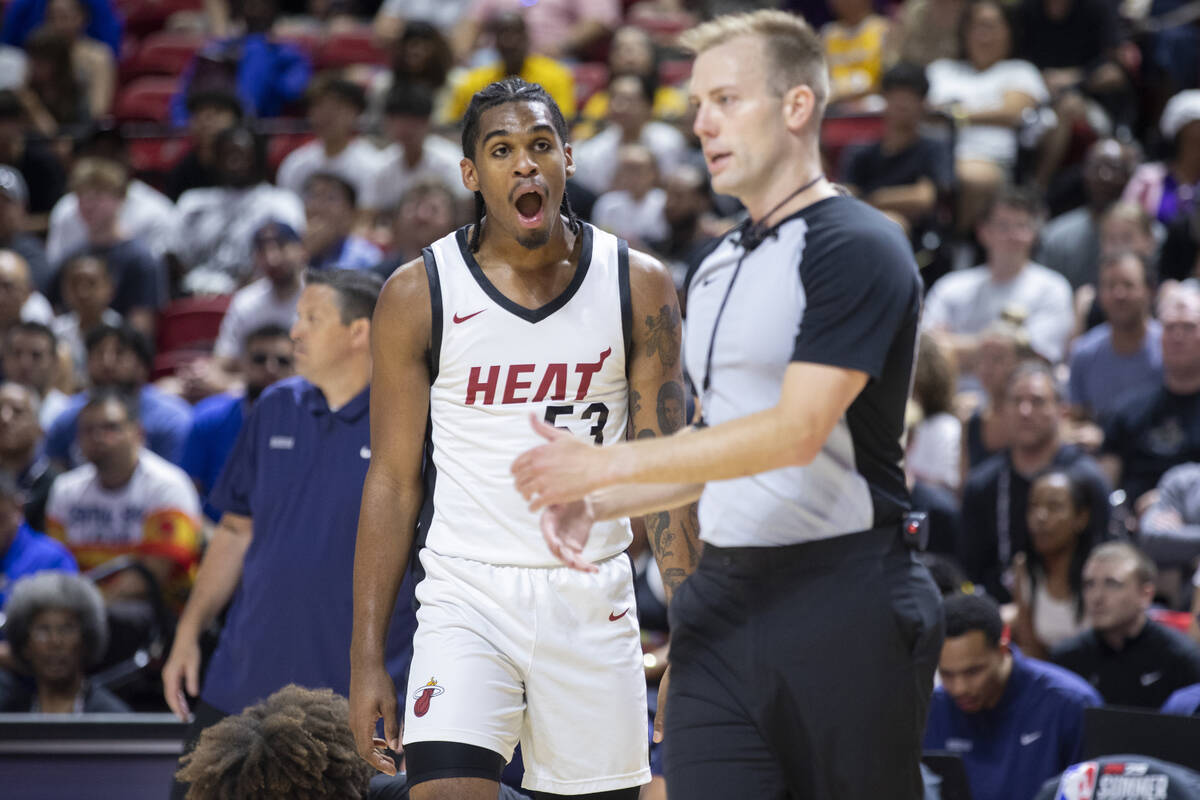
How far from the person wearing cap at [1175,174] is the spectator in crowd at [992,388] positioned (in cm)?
199

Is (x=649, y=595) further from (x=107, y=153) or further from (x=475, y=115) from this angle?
(x=107, y=153)

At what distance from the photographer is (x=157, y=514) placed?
7590 millimetres

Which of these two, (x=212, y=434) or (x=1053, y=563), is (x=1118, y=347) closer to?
(x=1053, y=563)

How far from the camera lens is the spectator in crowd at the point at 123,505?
755 cm

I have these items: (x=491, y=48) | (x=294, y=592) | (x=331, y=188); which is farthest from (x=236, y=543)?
(x=491, y=48)

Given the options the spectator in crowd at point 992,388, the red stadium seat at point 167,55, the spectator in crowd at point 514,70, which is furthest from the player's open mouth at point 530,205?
the red stadium seat at point 167,55

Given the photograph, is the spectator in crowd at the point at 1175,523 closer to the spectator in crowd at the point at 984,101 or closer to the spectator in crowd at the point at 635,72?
the spectator in crowd at the point at 984,101

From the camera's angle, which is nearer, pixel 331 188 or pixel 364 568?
pixel 364 568

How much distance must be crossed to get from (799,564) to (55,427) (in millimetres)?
6828

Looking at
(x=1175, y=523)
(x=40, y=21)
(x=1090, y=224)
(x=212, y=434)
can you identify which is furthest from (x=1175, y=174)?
(x=40, y=21)

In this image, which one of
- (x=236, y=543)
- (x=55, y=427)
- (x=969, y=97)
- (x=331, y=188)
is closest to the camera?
(x=236, y=543)

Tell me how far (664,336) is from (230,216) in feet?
24.7

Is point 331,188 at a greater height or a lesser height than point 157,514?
greater

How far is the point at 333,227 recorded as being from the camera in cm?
Answer: 968
